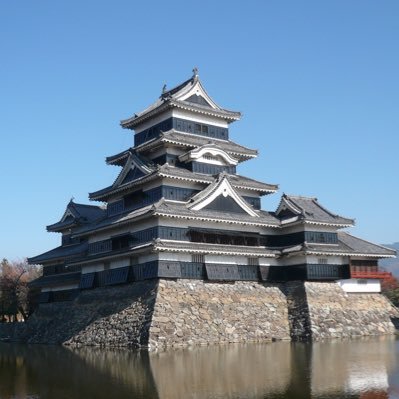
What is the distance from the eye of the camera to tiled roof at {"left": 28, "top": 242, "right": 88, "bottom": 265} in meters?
42.6

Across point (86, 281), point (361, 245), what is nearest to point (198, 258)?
point (86, 281)

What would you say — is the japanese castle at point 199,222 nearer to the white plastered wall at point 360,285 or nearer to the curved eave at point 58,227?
the white plastered wall at point 360,285

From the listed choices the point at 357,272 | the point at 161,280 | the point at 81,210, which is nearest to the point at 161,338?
the point at 161,280

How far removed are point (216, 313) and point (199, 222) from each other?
5678 mm

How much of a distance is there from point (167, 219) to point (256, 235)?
695 centimetres

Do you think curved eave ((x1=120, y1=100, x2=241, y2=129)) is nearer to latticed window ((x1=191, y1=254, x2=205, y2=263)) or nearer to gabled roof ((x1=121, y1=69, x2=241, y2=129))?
gabled roof ((x1=121, y1=69, x2=241, y2=129))

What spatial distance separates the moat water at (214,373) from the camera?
51.3 ft

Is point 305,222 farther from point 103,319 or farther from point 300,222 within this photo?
point 103,319

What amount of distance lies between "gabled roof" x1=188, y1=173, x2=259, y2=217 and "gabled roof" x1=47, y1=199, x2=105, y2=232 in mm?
15061

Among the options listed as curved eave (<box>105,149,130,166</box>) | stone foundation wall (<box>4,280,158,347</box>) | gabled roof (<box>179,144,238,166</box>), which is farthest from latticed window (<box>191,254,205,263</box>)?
curved eave (<box>105,149,130,166</box>)

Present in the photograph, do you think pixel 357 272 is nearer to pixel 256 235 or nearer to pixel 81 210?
pixel 256 235

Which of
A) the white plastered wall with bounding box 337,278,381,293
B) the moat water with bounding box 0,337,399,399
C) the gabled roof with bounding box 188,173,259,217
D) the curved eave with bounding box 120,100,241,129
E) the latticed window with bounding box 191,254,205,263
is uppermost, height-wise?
the curved eave with bounding box 120,100,241,129

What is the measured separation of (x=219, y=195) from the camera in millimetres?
34562

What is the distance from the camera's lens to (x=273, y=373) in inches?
734
